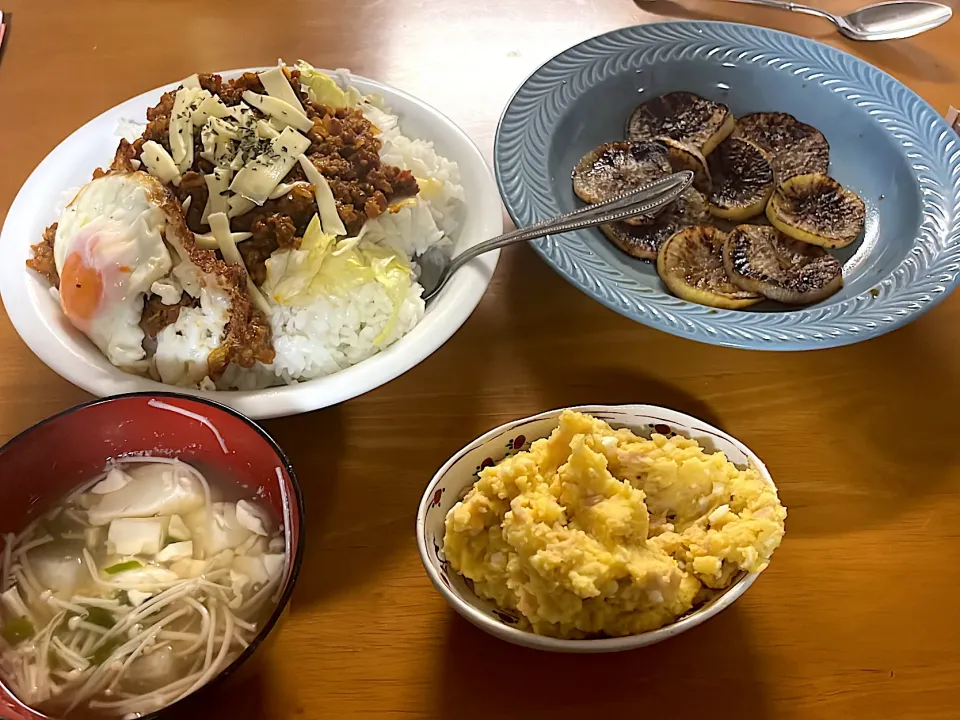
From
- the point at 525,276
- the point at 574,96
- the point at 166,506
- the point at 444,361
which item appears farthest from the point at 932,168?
the point at 166,506

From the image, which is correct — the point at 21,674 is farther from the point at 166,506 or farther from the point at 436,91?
the point at 436,91

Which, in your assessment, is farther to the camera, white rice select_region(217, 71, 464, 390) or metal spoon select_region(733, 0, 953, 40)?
metal spoon select_region(733, 0, 953, 40)

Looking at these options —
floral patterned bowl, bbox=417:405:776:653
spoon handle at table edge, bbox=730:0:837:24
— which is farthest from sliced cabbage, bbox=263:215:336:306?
spoon handle at table edge, bbox=730:0:837:24

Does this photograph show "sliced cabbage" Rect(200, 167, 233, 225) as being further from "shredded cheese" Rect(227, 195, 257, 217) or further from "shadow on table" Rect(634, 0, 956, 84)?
"shadow on table" Rect(634, 0, 956, 84)

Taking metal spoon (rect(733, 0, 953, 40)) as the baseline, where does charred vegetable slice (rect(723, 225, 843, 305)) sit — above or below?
below

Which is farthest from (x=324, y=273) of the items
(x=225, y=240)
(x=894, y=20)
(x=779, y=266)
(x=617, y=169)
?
(x=894, y=20)

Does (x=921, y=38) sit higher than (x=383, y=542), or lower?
higher
